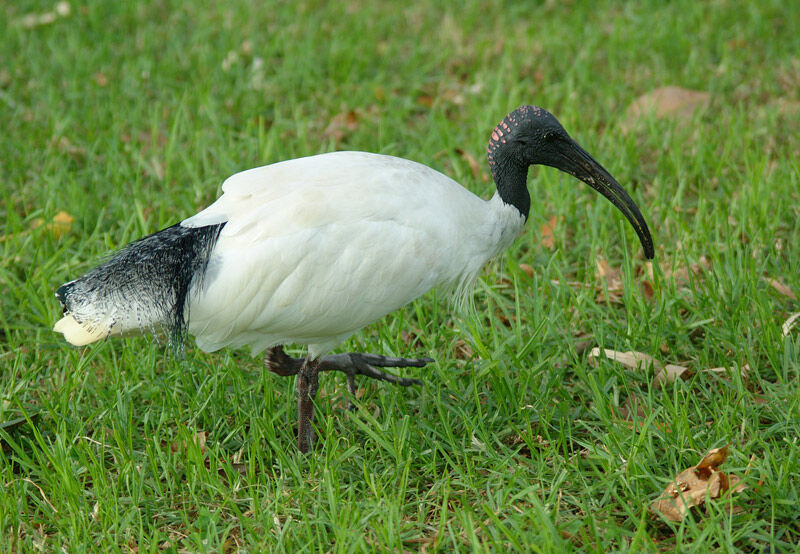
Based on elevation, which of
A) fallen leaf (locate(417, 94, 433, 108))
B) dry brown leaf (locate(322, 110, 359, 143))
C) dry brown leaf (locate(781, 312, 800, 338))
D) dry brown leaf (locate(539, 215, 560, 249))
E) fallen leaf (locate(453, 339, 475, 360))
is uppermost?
dry brown leaf (locate(322, 110, 359, 143))

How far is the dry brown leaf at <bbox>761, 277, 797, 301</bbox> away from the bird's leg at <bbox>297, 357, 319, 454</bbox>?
6.88 feet

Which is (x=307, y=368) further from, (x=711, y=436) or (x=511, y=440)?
(x=711, y=436)

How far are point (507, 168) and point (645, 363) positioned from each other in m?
1.00

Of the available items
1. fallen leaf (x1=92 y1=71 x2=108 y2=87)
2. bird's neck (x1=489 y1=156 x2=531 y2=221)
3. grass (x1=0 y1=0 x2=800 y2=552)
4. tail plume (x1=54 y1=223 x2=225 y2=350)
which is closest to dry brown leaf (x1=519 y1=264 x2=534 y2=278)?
grass (x1=0 y1=0 x2=800 y2=552)

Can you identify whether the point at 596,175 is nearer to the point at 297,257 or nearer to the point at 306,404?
the point at 297,257

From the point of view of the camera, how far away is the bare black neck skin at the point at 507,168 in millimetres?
3602

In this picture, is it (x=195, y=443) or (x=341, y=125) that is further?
(x=341, y=125)

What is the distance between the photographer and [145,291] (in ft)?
10.8

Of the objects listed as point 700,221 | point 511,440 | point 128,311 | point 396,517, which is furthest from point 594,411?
point 128,311

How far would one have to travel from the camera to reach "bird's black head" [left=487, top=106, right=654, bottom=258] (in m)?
3.53

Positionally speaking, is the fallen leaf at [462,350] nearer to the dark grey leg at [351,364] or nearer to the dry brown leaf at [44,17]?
the dark grey leg at [351,364]

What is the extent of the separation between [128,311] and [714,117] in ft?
13.6

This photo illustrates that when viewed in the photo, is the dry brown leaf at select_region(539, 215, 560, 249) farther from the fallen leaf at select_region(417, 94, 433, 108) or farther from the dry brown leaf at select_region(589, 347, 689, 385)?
the fallen leaf at select_region(417, 94, 433, 108)

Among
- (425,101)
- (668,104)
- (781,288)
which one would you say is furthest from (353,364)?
(668,104)
